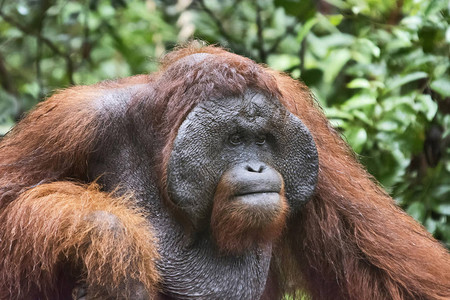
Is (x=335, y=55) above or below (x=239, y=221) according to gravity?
below

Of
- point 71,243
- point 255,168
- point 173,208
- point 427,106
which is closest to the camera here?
point 71,243

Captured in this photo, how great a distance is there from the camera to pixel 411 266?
3.01 m

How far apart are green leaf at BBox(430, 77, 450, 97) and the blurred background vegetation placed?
0.03 feet

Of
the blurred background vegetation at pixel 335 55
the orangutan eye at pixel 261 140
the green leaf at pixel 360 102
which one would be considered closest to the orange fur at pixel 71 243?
the orangutan eye at pixel 261 140

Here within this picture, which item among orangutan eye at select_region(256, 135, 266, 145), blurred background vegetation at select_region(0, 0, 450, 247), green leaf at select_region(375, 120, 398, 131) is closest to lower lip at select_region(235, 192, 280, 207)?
orangutan eye at select_region(256, 135, 266, 145)

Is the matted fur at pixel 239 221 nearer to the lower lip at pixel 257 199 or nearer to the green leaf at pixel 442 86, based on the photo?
the lower lip at pixel 257 199

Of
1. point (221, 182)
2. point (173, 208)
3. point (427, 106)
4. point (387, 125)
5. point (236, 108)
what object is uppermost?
point (236, 108)

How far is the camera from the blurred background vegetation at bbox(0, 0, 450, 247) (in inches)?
149

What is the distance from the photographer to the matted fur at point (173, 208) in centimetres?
236

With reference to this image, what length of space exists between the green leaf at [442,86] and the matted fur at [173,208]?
2.35 ft

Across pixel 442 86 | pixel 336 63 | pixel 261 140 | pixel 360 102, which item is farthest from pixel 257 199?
pixel 336 63

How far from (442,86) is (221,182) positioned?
1732 millimetres

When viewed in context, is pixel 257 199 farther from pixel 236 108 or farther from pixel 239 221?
Answer: pixel 236 108

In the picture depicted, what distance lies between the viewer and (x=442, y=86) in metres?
3.65
